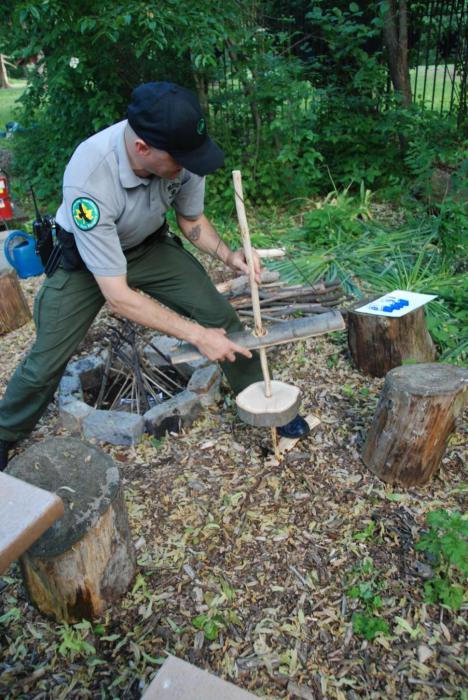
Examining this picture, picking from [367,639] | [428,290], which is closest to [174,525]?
[367,639]

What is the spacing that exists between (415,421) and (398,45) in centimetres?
589

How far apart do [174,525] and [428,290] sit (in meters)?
2.61

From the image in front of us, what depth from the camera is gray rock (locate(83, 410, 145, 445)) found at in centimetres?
318

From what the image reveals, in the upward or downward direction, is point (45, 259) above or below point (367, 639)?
above

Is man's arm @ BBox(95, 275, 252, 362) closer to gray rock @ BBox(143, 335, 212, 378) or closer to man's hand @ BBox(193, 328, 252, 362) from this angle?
man's hand @ BBox(193, 328, 252, 362)

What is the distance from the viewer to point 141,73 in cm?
620

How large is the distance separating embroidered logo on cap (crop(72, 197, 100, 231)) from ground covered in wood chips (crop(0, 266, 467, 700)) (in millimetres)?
1373

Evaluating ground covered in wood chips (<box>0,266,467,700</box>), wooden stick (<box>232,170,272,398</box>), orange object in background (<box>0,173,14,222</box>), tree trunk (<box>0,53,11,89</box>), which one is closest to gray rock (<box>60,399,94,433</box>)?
ground covered in wood chips (<box>0,266,467,700</box>)

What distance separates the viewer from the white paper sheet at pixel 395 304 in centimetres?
339

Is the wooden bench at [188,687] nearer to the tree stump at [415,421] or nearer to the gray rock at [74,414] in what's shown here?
the tree stump at [415,421]

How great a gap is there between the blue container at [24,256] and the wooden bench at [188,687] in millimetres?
4703

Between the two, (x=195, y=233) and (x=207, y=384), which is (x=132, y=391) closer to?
(x=207, y=384)

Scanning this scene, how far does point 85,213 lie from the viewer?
237 centimetres

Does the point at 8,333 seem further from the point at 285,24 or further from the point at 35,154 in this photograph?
the point at 285,24
